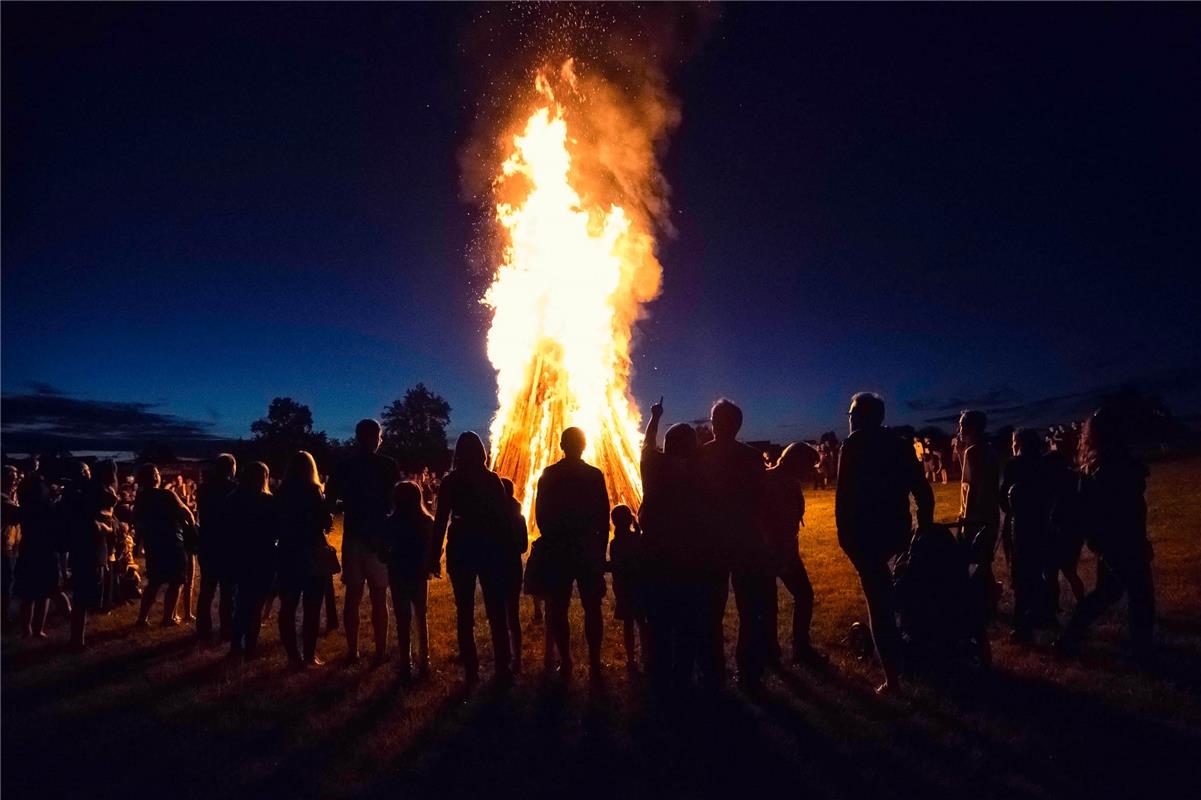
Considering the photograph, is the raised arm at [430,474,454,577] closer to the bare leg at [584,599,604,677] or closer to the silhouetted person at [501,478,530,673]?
the silhouetted person at [501,478,530,673]

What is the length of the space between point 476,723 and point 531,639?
9.34ft

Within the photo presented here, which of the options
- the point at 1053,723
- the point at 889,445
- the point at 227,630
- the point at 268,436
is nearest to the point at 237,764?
the point at 227,630

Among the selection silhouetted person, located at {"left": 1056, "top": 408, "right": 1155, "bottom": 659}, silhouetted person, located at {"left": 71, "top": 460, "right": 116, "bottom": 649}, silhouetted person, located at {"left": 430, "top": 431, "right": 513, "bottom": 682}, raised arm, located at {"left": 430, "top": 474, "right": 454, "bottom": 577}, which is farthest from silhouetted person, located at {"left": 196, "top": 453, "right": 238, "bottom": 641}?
silhouetted person, located at {"left": 1056, "top": 408, "right": 1155, "bottom": 659}

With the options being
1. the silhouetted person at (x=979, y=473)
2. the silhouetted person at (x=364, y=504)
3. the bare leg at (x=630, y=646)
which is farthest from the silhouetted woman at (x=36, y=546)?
the silhouetted person at (x=979, y=473)

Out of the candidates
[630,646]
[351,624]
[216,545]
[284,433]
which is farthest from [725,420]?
[284,433]

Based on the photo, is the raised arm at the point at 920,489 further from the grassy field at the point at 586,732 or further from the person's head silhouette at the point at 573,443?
the person's head silhouette at the point at 573,443

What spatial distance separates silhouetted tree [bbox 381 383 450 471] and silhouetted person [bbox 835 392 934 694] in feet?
187

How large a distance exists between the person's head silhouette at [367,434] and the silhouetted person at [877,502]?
4081 millimetres

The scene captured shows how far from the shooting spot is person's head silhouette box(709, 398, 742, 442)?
5.77 meters

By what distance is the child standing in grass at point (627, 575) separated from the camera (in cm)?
653

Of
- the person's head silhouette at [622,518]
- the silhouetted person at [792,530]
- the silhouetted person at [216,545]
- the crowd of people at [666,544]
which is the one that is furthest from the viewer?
the silhouetted person at [216,545]

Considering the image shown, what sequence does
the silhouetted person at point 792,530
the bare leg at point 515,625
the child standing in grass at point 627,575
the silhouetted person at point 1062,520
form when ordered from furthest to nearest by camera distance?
the bare leg at point 515,625
the child standing in grass at point 627,575
the silhouetted person at point 1062,520
the silhouetted person at point 792,530

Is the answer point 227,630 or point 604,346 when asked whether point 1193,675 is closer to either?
point 227,630

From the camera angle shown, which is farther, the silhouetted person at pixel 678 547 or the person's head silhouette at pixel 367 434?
the person's head silhouette at pixel 367 434
